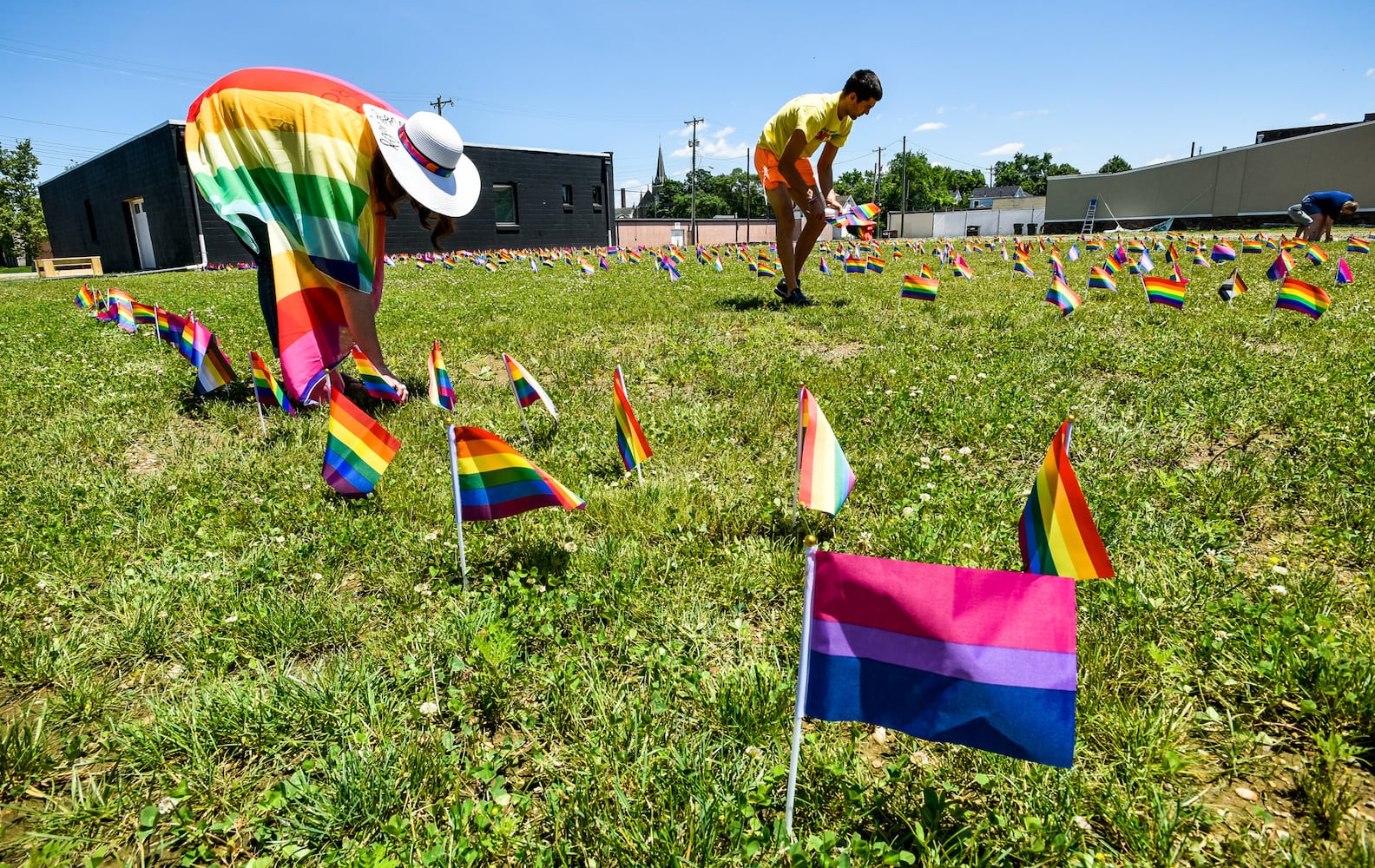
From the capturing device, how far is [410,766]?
1.79 metres

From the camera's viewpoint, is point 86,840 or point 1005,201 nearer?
point 86,840

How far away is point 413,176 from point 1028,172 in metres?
151

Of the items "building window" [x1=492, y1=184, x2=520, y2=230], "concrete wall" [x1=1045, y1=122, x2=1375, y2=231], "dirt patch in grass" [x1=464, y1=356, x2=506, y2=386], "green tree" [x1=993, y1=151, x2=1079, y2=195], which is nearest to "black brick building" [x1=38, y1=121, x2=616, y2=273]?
"building window" [x1=492, y1=184, x2=520, y2=230]

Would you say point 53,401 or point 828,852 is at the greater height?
point 53,401

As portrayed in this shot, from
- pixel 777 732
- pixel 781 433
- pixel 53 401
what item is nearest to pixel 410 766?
pixel 777 732

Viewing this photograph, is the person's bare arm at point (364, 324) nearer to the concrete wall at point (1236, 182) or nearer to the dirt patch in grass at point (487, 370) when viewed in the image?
the dirt patch in grass at point (487, 370)

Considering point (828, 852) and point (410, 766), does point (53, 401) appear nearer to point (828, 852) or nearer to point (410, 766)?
point (410, 766)

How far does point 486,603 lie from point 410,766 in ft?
2.39

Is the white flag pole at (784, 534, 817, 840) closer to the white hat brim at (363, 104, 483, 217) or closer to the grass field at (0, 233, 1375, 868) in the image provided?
the grass field at (0, 233, 1375, 868)

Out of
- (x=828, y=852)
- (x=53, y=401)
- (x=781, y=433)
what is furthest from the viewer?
(x=53, y=401)

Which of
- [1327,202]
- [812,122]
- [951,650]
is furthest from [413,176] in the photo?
[1327,202]

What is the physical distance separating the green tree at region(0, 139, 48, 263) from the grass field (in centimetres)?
7105

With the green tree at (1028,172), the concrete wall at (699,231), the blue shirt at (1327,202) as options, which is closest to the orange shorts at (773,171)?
the blue shirt at (1327,202)

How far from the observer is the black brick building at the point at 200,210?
28812 millimetres
